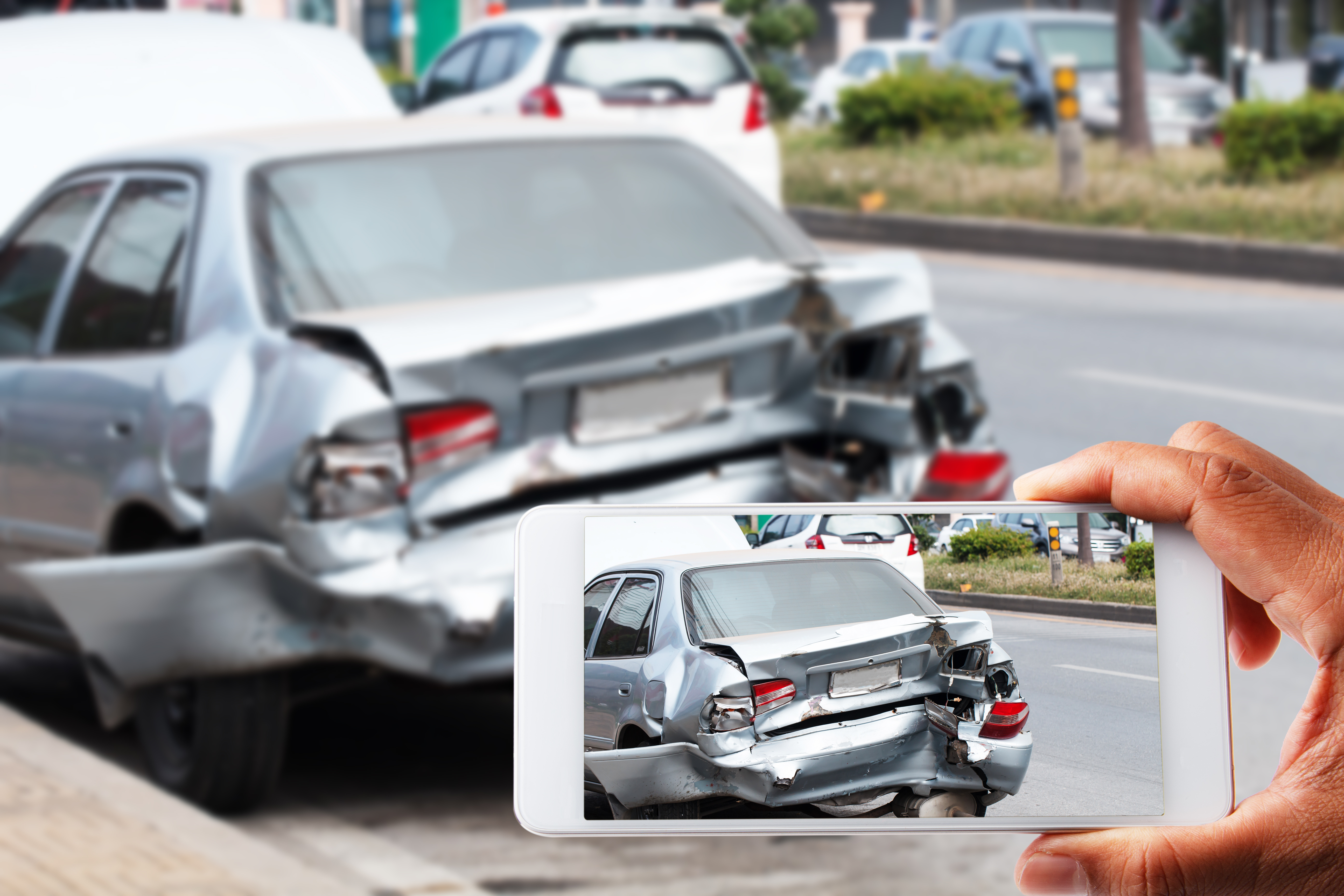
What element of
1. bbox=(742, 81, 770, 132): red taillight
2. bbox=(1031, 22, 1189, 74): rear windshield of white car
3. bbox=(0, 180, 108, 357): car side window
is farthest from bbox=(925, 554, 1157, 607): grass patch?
bbox=(1031, 22, 1189, 74): rear windshield of white car

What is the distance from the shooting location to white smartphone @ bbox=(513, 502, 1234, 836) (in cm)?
149

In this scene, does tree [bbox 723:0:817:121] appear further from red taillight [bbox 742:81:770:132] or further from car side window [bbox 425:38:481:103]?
red taillight [bbox 742:81:770:132]

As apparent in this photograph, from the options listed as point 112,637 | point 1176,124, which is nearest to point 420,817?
point 112,637

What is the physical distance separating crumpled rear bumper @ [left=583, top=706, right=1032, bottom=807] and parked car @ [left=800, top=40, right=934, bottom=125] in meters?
27.0

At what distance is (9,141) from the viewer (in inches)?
226

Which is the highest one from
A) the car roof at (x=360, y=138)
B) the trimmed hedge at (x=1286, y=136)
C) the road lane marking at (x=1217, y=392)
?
the car roof at (x=360, y=138)

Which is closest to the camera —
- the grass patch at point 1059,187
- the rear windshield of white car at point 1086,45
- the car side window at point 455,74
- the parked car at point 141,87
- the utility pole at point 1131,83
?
the parked car at point 141,87

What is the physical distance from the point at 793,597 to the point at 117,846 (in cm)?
248

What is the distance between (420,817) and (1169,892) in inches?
116

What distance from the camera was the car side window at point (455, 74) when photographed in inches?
472

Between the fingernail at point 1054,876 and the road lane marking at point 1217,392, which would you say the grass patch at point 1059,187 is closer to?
the road lane marking at point 1217,392

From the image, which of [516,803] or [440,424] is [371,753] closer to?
[440,424]

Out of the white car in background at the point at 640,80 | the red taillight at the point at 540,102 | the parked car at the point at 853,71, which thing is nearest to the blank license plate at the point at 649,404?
the white car in background at the point at 640,80

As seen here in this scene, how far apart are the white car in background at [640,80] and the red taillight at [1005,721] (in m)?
9.86
